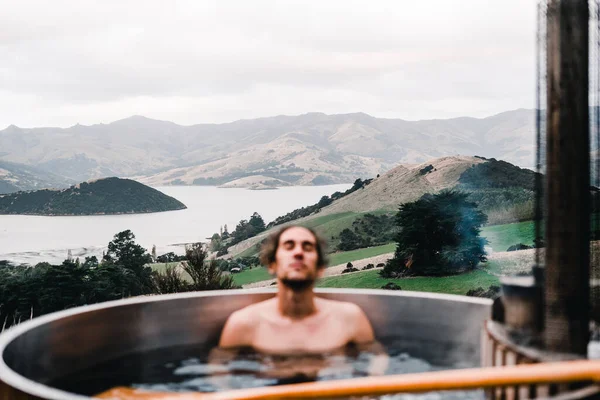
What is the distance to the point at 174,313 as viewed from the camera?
11.9 ft

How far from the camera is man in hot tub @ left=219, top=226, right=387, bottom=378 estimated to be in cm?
302

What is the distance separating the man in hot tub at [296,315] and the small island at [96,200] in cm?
1221

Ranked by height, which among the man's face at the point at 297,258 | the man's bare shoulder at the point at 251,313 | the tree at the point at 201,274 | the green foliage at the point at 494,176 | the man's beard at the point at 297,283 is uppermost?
the green foliage at the point at 494,176

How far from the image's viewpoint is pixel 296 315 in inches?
124

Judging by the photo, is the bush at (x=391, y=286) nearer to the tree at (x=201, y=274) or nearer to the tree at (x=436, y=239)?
the tree at (x=436, y=239)

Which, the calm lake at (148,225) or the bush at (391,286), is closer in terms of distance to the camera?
the bush at (391,286)

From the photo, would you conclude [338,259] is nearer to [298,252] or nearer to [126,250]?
[126,250]

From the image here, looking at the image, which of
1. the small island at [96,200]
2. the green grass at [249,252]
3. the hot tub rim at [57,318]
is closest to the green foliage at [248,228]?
the green grass at [249,252]

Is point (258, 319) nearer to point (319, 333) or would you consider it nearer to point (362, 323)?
point (319, 333)

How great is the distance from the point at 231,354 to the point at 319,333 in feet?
1.68

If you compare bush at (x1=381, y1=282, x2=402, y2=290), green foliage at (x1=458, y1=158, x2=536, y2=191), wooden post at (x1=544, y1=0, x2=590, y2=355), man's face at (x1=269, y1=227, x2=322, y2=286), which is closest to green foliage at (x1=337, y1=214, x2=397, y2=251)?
green foliage at (x1=458, y1=158, x2=536, y2=191)

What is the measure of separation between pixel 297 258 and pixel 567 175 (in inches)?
49.3

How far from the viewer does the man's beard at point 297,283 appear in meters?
3.03

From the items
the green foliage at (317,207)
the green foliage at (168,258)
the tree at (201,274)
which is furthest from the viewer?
the green foliage at (168,258)
